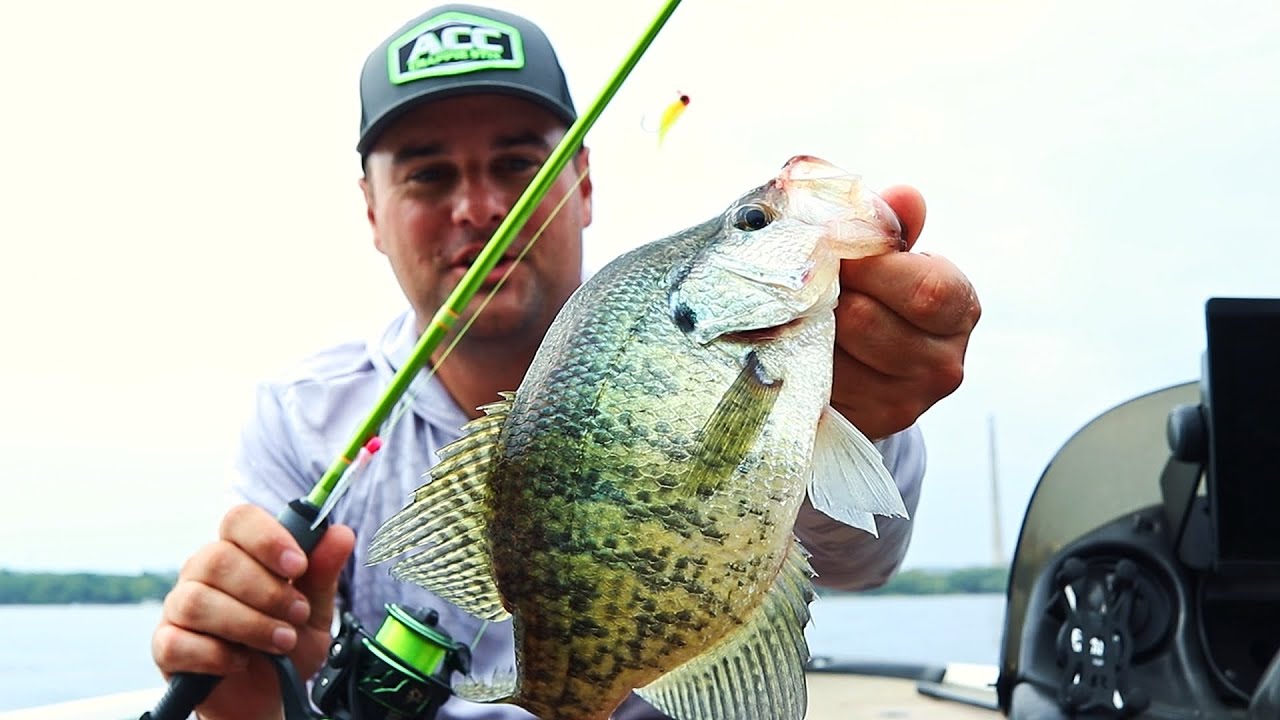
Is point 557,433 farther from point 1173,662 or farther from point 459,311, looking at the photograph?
point 1173,662

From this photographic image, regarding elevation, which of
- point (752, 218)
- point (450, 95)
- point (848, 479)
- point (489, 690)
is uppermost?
point (450, 95)

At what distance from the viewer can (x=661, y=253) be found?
4.32ft

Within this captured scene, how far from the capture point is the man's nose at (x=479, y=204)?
290 centimetres

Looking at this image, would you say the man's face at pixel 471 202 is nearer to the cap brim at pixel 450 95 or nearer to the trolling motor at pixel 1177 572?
the cap brim at pixel 450 95

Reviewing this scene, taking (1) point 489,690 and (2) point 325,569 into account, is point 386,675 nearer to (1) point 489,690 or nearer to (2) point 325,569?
(2) point 325,569

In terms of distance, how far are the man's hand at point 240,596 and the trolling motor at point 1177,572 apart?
2.04 metres

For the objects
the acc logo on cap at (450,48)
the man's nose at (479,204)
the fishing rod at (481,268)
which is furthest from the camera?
the man's nose at (479,204)

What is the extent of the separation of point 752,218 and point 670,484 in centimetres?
33

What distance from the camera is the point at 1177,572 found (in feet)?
10.6

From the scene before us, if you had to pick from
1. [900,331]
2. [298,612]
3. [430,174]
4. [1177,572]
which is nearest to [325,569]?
[298,612]

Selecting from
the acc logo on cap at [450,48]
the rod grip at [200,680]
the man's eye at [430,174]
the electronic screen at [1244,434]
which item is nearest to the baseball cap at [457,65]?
the acc logo on cap at [450,48]

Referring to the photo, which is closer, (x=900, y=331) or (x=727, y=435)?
(x=727, y=435)

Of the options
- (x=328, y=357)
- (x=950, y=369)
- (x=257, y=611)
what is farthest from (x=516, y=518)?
(x=328, y=357)

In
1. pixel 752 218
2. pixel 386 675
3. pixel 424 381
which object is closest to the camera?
pixel 752 218
